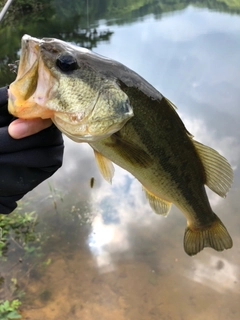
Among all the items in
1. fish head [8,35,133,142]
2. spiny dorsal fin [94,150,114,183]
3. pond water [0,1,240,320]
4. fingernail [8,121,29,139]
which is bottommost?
pond water [0,1,240,320]

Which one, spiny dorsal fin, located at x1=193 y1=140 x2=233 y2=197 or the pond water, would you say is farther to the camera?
the pond water

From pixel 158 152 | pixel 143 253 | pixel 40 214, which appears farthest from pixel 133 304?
pixel 158 152

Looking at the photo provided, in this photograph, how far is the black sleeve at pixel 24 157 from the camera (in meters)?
1.53

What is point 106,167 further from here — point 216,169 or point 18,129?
point 216,169

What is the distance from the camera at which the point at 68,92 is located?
136 cm

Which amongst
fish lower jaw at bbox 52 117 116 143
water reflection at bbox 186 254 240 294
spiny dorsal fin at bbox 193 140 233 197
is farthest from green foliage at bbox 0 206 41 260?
fish lower jaw at bbox 52 117 116 143

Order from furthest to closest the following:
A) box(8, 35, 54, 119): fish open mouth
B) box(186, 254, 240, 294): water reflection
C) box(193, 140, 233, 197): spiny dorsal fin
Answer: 1. box(186, 254, 240, 294): water reflection
2. box(193, 140, 233, 197): spiny dorsal fin
3. box(8, 35, 54, 119): fish open mouth

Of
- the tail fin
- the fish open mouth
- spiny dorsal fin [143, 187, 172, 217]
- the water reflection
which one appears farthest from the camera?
the water reflection

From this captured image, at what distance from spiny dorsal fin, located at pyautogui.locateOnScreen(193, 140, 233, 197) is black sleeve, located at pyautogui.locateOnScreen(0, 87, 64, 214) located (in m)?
0.74

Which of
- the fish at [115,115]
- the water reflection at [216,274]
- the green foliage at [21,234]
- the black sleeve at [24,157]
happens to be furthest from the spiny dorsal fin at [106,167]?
the green foliage at [21,234]

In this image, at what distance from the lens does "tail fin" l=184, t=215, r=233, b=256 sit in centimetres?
221

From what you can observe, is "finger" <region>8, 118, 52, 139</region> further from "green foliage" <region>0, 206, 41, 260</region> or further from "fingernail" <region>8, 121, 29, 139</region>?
"green foliage" <region>0, 206, 41, 260</region>

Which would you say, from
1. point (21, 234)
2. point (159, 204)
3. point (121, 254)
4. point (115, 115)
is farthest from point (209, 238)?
point (21, 234)

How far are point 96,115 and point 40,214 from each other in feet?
12.2
